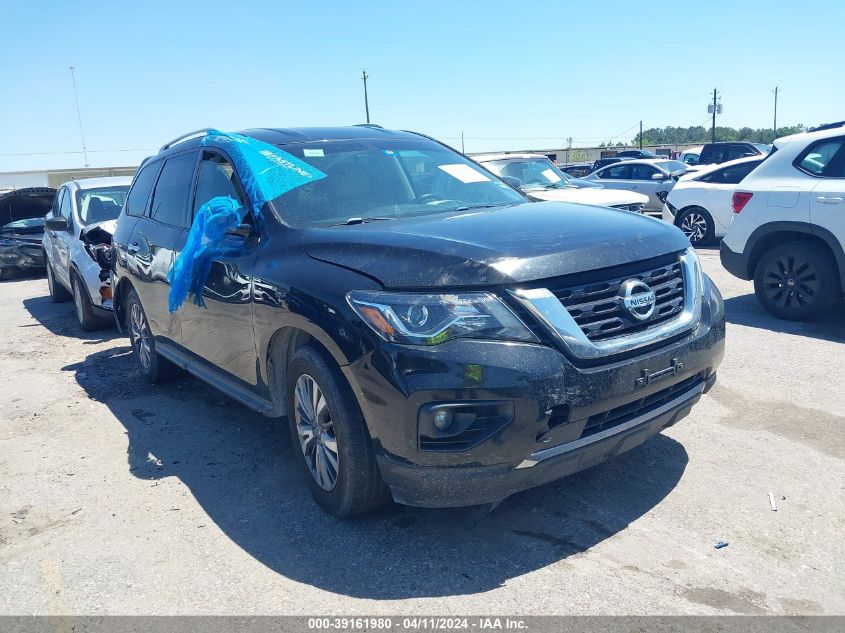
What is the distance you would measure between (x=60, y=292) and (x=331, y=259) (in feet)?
28.9

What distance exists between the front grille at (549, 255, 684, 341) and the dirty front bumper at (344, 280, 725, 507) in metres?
0.14

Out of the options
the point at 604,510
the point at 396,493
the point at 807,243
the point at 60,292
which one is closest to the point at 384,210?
the point at 396,493

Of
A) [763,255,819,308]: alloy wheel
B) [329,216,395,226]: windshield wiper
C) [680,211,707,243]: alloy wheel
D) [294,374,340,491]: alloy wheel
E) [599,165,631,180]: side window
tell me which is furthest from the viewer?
[599,165,631,180]: side window

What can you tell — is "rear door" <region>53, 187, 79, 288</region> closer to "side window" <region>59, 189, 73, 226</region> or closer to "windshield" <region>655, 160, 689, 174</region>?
"side window" <region>59, 189, 73, 226</region>

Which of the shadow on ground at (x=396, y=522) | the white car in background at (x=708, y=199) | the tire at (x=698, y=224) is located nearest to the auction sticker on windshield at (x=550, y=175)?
the white car in background at (x=708, y=199)

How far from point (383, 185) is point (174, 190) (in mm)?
1847

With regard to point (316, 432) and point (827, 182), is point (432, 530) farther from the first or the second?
point (827, 182)

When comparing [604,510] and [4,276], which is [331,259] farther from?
[4,276]

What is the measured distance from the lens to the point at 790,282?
6.83 m

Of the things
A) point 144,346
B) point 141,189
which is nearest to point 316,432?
point 144,346

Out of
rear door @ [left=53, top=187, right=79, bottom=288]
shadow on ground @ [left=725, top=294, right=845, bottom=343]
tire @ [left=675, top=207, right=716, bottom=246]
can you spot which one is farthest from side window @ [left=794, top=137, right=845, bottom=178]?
rear door @ [left=53, top=187, right=79, bottom=288]

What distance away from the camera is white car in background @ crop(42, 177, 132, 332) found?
797 centimetres

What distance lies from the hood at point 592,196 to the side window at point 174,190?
5.80 m

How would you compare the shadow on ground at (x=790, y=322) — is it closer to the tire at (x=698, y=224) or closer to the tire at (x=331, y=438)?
the tire at (x=698, y=224)
